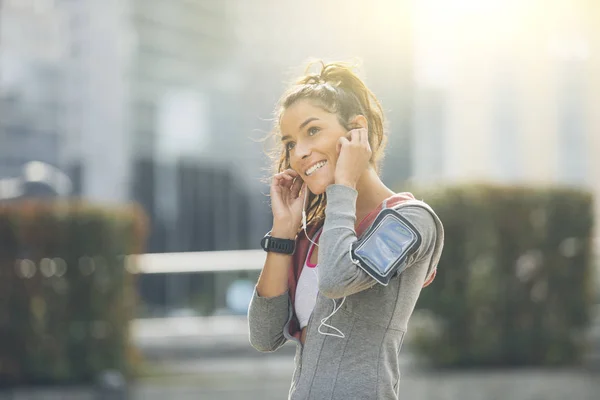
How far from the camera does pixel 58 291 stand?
275 inches

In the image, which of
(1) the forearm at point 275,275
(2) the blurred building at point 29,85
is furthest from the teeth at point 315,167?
(2) the blurred building at point 29,85

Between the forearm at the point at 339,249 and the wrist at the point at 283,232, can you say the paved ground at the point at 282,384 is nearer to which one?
the wrist at the point at 283,232

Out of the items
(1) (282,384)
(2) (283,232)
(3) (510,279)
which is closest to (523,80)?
(3) (510,279)

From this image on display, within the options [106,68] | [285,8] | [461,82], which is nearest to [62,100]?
[106,68]

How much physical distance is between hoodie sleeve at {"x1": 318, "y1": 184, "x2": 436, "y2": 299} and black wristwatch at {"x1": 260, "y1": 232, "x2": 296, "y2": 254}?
20 cm

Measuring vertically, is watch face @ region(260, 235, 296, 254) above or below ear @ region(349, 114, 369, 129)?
below

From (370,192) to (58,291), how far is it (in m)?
5.28

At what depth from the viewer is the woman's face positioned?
207 centimetres

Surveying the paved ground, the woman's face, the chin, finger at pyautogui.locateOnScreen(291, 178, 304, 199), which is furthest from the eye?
the paved ground

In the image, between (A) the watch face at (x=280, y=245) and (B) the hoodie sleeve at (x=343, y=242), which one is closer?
(B) the hoodie sleeve at (x=343, y=242)

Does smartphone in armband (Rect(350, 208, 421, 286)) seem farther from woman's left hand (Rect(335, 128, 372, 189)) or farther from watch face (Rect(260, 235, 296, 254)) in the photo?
watch face (Rect(260, 235, 296, 254))

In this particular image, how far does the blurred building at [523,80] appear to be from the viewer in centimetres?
1234

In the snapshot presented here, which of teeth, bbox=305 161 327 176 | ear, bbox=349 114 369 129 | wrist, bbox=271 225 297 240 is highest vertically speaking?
ear, bbox=349 114 369 129

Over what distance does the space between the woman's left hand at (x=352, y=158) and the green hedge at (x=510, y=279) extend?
5130 mm
